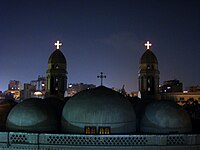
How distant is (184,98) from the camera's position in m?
85.2

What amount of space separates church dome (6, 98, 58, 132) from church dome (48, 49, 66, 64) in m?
19.3

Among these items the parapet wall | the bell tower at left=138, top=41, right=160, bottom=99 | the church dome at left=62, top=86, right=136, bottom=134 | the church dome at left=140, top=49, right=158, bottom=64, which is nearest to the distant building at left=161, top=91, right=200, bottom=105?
the bell tower at left=138, top=41, right=160, bottom=99

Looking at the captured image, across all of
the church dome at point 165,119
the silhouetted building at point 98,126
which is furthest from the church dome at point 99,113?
the church dome at point 165,119

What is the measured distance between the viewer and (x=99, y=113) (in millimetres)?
19078

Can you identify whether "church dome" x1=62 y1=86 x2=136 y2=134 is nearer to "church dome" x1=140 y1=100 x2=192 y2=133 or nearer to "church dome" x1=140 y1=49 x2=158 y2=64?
"church dome" x1=140 y1=100 x2=192 y2=133

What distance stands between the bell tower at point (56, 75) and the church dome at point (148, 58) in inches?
472

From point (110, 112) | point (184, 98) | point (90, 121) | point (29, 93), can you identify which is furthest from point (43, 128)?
point (29, 93)

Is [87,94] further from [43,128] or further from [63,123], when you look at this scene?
[43,128]

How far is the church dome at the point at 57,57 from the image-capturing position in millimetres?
40125

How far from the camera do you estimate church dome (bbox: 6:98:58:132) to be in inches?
786

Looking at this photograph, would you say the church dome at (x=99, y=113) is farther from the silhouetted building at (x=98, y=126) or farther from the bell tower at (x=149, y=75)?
the bell tower at (x=149, y=75)

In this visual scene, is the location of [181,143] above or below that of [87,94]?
below

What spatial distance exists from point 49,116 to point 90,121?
3.82 m

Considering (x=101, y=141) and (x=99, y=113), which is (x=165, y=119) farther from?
(x=101, y=141)
